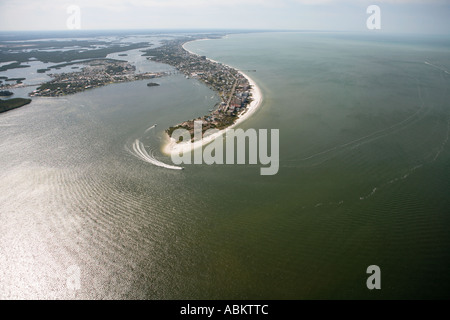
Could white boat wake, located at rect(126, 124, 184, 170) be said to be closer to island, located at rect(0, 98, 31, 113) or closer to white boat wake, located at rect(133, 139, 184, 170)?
white boat wake, located at rect(133, 139, 184, 170)

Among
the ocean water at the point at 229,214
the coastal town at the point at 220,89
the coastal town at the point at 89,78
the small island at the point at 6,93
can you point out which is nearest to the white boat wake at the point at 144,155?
the ocean water at the point at 229,214

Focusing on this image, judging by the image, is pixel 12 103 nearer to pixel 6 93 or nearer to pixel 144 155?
pixel 6 93

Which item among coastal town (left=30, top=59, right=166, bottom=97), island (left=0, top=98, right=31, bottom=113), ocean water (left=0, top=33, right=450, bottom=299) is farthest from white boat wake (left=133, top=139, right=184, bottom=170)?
coastal town (left=30, top=59, right=166, bottom=97)

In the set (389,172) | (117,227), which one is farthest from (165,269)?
(389,172)

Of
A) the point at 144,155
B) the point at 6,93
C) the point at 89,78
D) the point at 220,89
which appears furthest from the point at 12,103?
the point at 220,89

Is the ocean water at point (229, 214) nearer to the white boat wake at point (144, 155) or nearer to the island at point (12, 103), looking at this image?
the white boat wake at point (144, 155)
